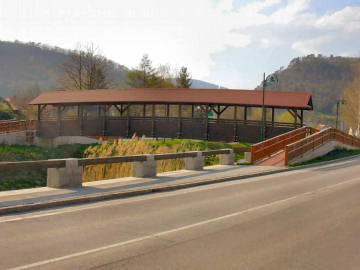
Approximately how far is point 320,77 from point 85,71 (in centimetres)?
12138

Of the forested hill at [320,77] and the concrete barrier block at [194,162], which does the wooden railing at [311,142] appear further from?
the forested hill at [320,77]

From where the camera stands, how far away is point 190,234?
677 centimetres

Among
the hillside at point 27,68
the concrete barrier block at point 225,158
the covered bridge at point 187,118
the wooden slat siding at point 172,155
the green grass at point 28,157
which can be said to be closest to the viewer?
the wooden slat siding at point 172,155

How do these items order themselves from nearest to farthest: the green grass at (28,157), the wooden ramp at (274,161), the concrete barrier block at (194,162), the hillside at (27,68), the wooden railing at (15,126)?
the concrete barrier block at (194,162) → the wooden ramp at (274,161) → the green grass at (28,157) → the wooden railing at (15,126) → the hillside at (27,68)

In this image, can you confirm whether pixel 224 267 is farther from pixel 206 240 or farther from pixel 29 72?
pixel 29 72

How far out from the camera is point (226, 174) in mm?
A: 15445

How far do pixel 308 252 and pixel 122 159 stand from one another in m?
7.82

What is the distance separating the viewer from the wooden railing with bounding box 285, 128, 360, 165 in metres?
20.8

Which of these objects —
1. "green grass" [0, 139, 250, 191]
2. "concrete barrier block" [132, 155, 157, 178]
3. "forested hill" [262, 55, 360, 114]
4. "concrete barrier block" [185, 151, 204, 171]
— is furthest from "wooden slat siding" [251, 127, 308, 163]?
"forested hill" [262, 55, 360, 114]

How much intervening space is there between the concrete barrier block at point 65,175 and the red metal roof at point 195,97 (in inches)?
781

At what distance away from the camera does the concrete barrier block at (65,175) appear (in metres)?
10.7

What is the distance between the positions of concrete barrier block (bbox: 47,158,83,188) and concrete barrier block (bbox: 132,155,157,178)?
2980mm

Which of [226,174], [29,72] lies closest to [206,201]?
[226,174]

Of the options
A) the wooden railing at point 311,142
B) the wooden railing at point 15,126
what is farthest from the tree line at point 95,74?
the wooden railing at point 311,142
